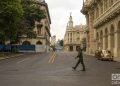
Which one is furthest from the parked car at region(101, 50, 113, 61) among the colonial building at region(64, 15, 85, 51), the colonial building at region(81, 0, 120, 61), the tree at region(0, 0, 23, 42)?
the colonial building at region(64, 15, 85, 51)

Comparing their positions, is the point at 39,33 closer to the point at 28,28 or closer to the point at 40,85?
the point at 28,28

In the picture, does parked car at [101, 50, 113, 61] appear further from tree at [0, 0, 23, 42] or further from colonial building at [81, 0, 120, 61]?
tree at [0, 0, 23, 42]

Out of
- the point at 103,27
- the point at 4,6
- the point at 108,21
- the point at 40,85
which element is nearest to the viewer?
the point at 40,85

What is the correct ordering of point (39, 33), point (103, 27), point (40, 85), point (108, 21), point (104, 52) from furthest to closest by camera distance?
point (39, 33), point (103, 27), point (108, 21), point (104, 52), point (40, 85)

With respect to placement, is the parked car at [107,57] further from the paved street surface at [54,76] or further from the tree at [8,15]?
the paved street surface at [54,76]

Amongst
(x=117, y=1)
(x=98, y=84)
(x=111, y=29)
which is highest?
(x=117, y=1)

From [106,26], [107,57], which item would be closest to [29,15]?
[106,26]

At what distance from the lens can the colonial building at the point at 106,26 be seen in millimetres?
52134

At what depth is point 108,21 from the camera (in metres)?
58.5

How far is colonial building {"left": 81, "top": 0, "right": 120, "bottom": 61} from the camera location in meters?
52.1

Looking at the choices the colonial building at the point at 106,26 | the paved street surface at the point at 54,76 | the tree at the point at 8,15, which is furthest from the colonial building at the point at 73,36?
the paved street surface at the point at 54,76

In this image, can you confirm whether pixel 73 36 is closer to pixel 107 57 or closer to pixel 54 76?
pixel 107 57

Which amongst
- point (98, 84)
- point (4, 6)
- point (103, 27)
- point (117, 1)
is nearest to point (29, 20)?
Result: point (103, 27)

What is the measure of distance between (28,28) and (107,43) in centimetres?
2684
